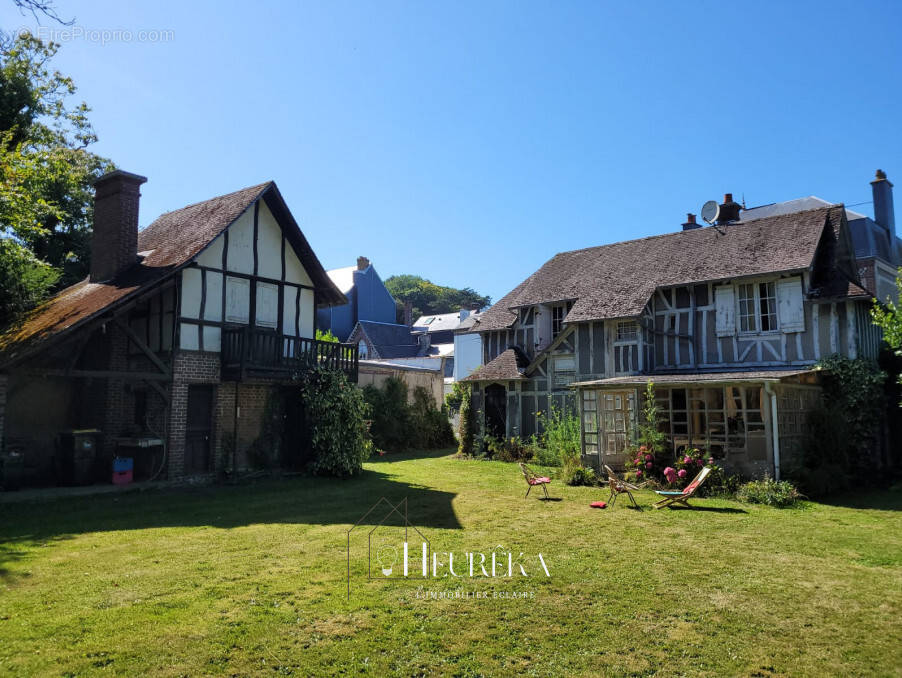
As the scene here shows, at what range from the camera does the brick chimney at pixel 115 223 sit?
1399 cm

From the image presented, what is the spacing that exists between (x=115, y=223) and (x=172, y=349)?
3.68m

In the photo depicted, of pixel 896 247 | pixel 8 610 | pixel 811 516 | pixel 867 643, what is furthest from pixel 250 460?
pixel 896 247

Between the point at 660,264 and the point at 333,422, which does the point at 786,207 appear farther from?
the point at 333,422

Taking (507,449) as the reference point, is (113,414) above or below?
above

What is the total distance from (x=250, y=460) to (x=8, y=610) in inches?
367

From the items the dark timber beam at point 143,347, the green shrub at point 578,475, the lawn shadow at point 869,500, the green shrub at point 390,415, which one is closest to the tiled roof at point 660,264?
the green shrub at point 390,415

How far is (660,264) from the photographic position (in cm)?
1938

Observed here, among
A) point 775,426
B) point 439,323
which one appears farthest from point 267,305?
point 439,323

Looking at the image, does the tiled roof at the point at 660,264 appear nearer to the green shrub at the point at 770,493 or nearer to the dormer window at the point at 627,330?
the dormer window at the point at 627,330

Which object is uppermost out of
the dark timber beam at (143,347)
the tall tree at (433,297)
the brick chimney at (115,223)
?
the tall tree at (433,297)

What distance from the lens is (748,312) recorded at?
54.7 ft

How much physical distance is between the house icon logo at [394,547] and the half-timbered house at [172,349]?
5.42 metres

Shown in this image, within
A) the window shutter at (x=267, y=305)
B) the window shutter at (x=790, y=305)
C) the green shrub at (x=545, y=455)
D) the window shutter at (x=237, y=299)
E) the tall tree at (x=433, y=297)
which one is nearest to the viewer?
the window shutter at (x=237, y=299)

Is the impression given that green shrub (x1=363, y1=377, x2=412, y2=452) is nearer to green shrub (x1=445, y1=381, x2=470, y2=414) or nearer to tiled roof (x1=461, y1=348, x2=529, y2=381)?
tiled roof (x1=461, y1=348, x2=529, y2=381)
